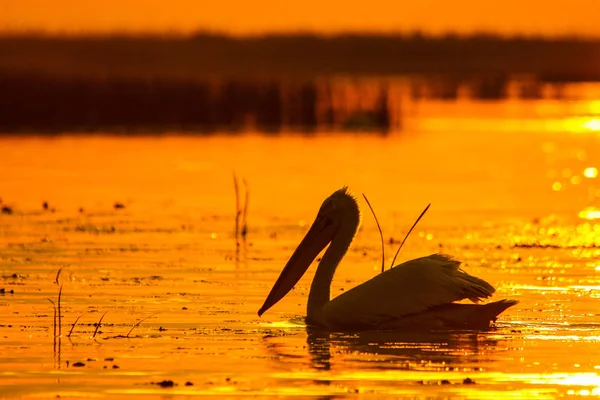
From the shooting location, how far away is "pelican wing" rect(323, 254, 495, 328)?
11344mm

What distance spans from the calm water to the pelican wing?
0.16 metres

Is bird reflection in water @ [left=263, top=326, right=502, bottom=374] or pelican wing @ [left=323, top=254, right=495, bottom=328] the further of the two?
pelican wing @ [left=323, top=254, right=495, bottom=328]

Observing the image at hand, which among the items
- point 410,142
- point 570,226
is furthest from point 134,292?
point 410,142

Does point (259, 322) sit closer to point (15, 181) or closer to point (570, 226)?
point (570, 226)

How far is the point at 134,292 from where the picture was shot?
43.1 feet

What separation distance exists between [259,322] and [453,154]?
2398 cm

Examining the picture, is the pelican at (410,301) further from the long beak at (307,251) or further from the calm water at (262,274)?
the long beak at (307,251)

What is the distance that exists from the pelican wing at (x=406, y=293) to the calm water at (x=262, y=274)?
Result: 0.53 feet

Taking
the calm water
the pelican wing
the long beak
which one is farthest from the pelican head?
the pelican wing

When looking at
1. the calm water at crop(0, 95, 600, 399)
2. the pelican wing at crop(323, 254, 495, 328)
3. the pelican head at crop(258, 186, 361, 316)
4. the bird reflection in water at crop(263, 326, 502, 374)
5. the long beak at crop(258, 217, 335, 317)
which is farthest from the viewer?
the pelican head at crop(258, 186, 361, 316)

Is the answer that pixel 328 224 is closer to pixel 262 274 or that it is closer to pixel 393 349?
pixel 393 349

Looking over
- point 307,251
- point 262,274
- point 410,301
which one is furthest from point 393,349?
point 262,274

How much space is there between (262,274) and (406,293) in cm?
317

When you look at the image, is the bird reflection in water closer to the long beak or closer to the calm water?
the calm water
